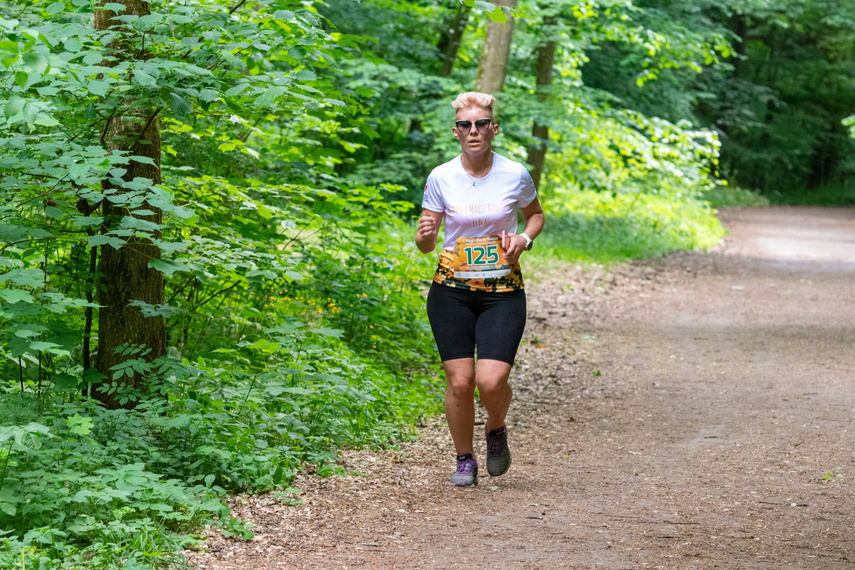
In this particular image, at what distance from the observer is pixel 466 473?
196 inches

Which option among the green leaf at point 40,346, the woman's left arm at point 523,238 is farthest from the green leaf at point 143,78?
the woman's left arm at point 523,238

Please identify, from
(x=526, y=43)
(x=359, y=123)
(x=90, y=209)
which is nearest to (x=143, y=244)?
(x=90, y=209)

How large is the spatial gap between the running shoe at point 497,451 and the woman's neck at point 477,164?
1.52m

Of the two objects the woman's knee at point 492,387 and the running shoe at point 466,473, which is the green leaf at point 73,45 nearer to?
the woman's knee at point 492,387

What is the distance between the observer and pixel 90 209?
14.8 ft

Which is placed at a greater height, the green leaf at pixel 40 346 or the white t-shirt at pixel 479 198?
the white t-shirt at pixel 479 198

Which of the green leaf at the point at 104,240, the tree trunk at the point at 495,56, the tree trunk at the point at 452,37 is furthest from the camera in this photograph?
the tree trunk at the point at 452,37

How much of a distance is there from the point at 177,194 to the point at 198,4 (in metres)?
1.39

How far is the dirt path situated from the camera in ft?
12.7

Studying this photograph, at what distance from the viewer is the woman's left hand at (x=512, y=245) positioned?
4.57 m

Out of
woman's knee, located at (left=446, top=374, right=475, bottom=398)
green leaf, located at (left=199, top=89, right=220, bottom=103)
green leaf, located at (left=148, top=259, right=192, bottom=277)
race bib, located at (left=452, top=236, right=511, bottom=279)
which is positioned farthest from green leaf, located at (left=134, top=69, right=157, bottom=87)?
woman's knee, located at (left=446, top=374, right=475, bottom=398)

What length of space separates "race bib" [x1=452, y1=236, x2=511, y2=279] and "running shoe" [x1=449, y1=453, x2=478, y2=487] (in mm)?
1129

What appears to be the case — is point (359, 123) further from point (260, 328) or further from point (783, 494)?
point (783, 494)

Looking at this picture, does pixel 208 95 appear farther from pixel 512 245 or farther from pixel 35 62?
pixel 512 245
